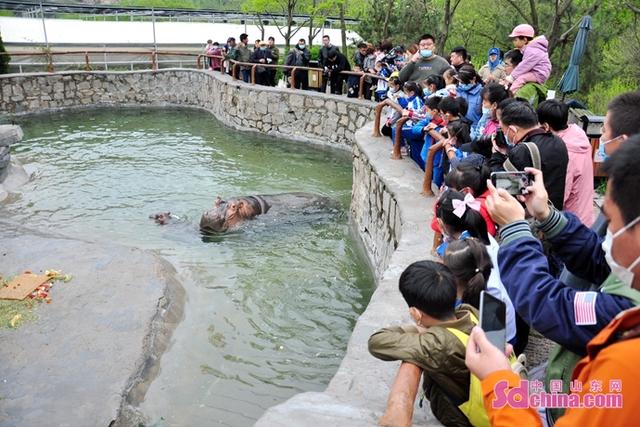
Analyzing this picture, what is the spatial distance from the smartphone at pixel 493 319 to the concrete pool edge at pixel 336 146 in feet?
2.85

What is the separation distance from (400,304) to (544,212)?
81.7 inches

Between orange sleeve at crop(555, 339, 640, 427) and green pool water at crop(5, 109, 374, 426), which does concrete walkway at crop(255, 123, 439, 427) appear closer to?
green pool water at crop(5, 109, 374, 426)

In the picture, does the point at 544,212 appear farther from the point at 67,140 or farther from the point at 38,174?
the point at 67,140

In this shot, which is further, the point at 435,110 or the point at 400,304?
the point at 435,110

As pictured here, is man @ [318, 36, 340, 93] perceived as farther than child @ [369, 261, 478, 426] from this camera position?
Yes

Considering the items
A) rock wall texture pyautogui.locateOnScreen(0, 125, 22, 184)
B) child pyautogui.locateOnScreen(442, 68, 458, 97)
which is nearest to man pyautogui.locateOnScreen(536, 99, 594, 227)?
child pyautogui.locateOnScreen(442, 68, 458, 97)

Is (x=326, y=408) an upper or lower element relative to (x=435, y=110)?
lower

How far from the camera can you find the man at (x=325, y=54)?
47.9 ft

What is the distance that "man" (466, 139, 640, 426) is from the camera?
4.50 ft

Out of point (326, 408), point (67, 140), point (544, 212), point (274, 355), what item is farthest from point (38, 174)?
point (544, 212)

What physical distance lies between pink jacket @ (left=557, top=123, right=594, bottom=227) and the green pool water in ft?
8.31

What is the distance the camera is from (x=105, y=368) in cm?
492

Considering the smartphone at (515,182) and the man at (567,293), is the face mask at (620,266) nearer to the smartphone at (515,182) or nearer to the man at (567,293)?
the man at (567,293)

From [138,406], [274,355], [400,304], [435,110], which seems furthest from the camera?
[435,110]
